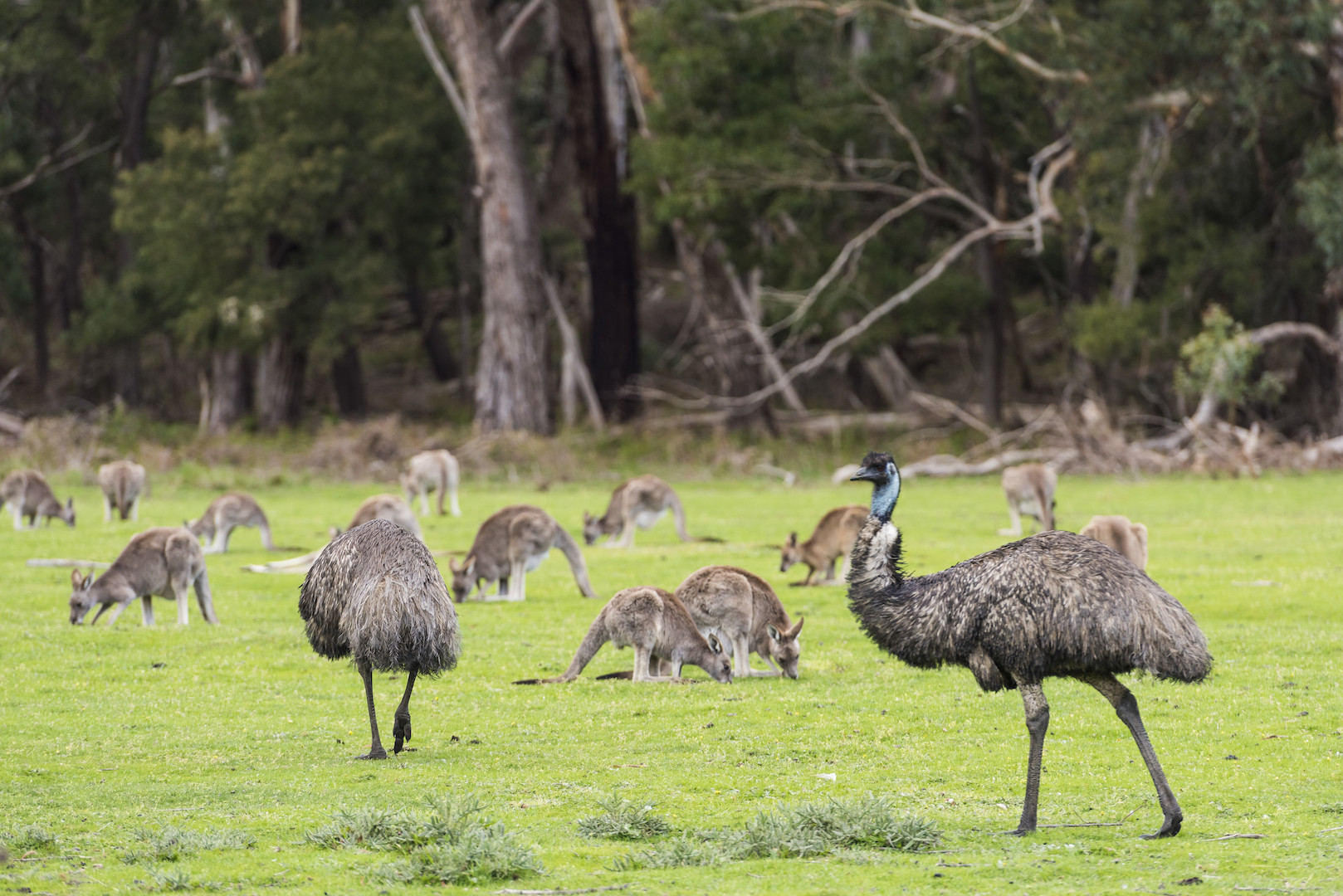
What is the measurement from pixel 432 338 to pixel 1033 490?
36293 millimetres

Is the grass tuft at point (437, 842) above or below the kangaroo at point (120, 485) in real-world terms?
below

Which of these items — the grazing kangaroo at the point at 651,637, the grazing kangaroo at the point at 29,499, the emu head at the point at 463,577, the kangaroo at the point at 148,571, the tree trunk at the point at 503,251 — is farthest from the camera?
the tree trunk at the point at 503,251

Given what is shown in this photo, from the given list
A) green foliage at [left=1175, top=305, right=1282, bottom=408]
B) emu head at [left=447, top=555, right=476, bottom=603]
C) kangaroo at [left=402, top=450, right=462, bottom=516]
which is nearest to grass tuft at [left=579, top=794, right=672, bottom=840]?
emu head at [left=447, top=555, right=476, bottom=603]

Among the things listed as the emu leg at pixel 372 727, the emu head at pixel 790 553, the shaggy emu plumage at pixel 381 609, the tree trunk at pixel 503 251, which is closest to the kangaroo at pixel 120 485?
the emu head at pixel 790 553

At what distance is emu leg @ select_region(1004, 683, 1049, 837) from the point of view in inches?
314

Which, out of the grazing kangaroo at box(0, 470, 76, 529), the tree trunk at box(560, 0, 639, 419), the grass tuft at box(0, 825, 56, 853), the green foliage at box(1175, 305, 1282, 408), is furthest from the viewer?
the tree trunk at box(560, 0, 639, 419)

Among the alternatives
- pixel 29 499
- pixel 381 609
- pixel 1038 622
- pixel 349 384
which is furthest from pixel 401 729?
pixel 349 384

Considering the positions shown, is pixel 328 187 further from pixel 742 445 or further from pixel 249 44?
pixel 742 445

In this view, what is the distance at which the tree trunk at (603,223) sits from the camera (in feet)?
138

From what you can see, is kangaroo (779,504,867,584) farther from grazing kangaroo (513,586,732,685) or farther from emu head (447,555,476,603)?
grazing kangaroo (513,586,732,685)

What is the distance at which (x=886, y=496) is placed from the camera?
9.12 meters

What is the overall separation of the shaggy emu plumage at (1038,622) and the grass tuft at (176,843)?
3.48m

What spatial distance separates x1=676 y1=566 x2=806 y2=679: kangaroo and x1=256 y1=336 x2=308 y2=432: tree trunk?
118 ft

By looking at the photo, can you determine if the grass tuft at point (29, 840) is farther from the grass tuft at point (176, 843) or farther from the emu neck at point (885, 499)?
the emu neck at point (885, 499)
